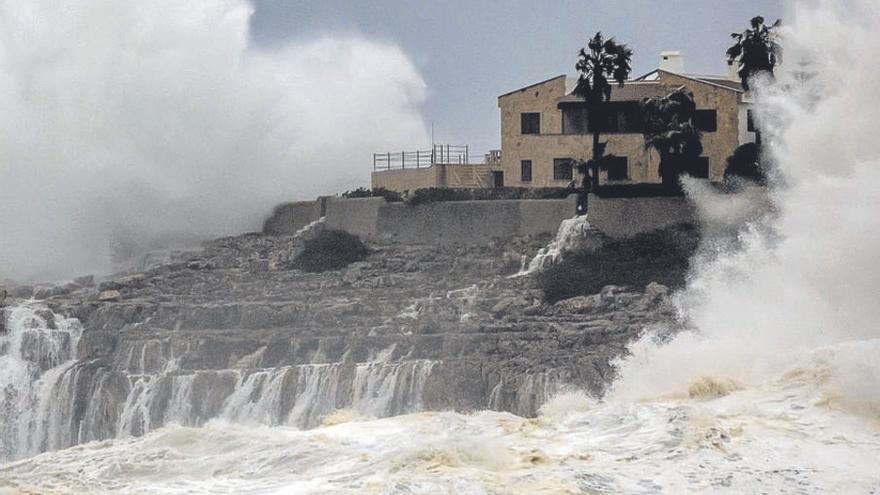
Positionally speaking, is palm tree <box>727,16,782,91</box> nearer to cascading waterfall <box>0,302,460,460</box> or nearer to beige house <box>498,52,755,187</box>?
beige house <box>498,52,755,187</box>

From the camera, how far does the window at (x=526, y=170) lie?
57406mm

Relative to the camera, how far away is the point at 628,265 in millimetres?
48969

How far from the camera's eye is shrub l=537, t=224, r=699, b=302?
157 feet

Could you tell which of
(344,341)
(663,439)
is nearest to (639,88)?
(344,341)

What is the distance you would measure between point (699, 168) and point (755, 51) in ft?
12.8

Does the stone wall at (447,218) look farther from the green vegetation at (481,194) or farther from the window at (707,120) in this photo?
the window at (707,120)

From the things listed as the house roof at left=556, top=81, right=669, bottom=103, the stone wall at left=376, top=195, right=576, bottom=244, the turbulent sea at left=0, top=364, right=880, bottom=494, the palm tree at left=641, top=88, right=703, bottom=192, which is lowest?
the turbulent sea at left=0, top=364, right=880, bottom=494

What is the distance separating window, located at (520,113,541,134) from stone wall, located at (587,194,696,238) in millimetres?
6007

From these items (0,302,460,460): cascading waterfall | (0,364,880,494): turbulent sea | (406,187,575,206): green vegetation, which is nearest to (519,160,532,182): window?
(406,187,575,206): green vegetation

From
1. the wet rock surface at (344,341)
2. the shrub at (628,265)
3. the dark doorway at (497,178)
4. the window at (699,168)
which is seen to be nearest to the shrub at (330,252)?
the wet rock surface at (344,341)

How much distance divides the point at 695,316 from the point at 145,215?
2390 centimetres

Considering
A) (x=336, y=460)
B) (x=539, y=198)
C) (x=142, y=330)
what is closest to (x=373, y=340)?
(x=142, y=330)

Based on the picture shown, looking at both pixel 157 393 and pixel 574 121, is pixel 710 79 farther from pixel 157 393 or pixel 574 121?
pixel 157 393

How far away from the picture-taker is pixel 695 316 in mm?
41406
